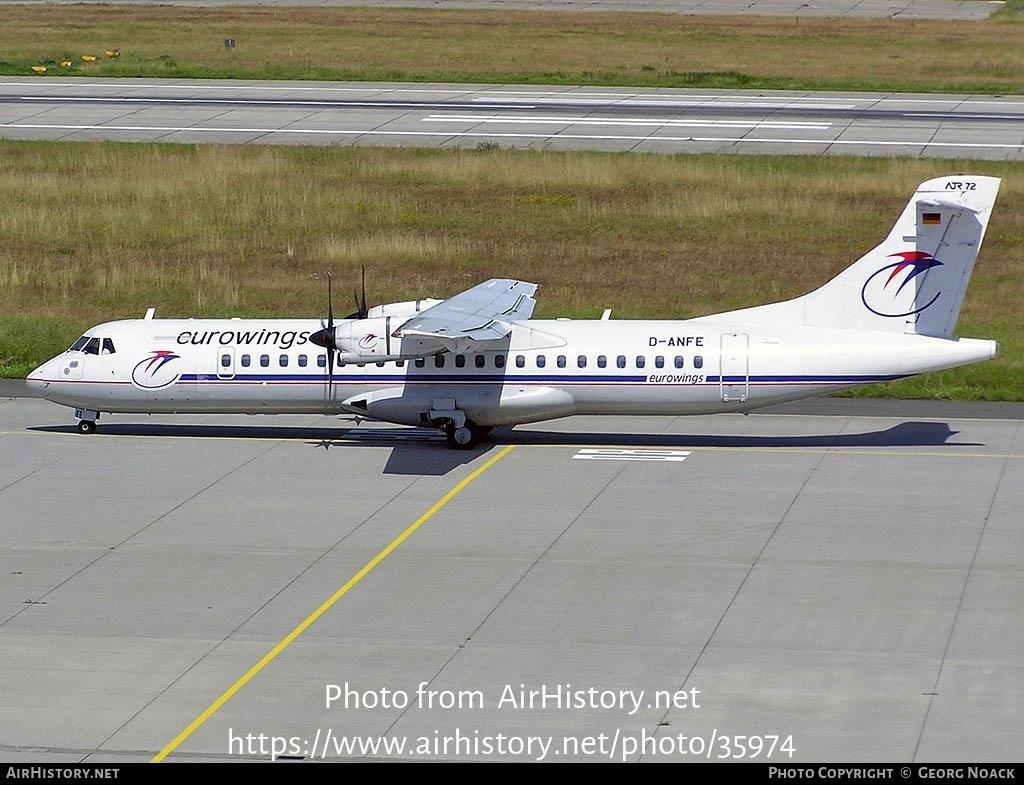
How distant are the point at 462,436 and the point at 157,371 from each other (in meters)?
7.21

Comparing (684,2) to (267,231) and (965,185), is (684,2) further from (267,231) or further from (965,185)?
(965,185)

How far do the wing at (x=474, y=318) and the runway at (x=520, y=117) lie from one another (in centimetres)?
3262

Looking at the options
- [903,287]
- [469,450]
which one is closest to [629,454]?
[469,450]

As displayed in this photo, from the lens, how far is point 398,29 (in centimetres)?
10688

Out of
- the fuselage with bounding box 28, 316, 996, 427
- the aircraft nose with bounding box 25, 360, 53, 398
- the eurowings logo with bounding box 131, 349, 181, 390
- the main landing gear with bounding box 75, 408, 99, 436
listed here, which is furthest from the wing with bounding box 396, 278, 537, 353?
the aircraft nose with bounding box 25, 360, 53, 398

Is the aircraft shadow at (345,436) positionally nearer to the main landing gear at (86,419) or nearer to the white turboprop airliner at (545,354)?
the main landing gear at (86,419)

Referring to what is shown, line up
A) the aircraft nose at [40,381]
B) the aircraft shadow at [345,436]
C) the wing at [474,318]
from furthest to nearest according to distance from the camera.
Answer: the aircraft nose at [40,381], the aircraft shadow at [345,436], the wing at [474,318]

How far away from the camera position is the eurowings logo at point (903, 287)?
3278 centimetres

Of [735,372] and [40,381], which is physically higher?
[735,372]

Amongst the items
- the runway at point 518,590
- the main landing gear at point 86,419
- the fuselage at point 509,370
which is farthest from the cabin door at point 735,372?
the main landing gear at point 86,419

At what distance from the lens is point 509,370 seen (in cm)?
3366

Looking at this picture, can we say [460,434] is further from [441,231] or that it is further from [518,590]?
[441,231]

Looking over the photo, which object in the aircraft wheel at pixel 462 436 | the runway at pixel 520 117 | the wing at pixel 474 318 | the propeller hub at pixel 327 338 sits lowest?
the aircraft wheel at pixel 462 436
